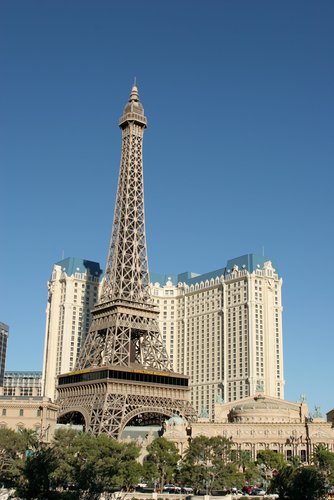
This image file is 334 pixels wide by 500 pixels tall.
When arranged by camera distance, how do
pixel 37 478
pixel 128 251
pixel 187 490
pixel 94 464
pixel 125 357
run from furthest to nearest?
pixel 128 251, pixel 125 357, pixel 187 490, pixel 94 464, pixel 37 478

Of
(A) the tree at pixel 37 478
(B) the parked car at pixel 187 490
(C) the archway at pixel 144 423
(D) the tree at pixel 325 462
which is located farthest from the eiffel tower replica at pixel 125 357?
(A) the tree at pixel 37 478

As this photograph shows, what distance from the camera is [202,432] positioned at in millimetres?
168000

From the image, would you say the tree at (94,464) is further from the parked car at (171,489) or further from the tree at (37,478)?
the parked car at (171,489)

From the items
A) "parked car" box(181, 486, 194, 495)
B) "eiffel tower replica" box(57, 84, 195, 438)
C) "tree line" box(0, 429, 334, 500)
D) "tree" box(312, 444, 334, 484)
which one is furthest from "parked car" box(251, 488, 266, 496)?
"eiffel tower replica" box(57, 84, 195, 438)

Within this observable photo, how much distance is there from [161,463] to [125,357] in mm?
41515

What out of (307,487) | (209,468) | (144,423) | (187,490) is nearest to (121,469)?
(209,468)

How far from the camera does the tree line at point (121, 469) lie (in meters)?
105

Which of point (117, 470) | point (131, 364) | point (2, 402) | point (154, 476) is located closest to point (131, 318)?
point (131, 364)

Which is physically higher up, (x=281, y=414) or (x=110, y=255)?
(x=110, y=255)

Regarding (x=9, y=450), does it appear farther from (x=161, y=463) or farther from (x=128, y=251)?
(x=128, y=251)

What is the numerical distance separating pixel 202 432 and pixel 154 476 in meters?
39.7

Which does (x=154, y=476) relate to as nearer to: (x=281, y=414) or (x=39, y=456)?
(x=39, y=456)

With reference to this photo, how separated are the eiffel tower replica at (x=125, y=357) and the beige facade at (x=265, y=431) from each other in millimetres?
8304

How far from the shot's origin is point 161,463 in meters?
136
